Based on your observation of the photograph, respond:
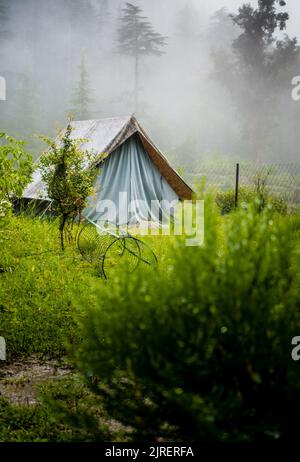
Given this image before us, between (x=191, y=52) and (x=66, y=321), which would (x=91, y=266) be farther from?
(x=191, y=52)

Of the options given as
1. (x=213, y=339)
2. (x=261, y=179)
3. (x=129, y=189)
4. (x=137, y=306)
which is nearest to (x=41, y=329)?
(x=137, y=306)

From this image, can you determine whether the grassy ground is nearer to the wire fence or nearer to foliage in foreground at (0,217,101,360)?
foliage in foreground at (0,217,101,360)

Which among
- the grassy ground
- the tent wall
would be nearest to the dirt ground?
the grassy ground

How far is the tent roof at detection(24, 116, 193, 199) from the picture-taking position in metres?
11.9

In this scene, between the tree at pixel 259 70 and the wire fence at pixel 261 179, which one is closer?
the wire fence at pixel 261 179

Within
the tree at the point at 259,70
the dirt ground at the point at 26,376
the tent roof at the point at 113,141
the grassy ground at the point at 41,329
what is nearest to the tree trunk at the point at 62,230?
the grassy ground at the point at 41,329

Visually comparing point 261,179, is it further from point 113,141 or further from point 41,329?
point 41,329

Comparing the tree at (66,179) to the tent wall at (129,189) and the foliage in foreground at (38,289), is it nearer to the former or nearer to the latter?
the foliage in foreground at (38,289)

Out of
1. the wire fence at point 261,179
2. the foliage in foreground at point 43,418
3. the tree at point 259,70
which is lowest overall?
the foliage in foreground at point 43,418

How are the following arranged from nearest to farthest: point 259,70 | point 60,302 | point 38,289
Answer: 1. point 60,302
2. point 38,289
3. point 259,70

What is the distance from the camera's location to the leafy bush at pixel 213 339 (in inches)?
82.2

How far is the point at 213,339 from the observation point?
2080 mm

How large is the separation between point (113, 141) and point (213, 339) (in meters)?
10.2

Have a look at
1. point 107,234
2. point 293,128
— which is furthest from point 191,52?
point 107,234
